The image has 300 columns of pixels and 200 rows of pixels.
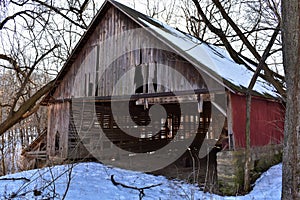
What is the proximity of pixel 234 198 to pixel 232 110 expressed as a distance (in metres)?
2.39

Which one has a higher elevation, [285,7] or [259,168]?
[285,7]

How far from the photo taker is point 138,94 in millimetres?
9438

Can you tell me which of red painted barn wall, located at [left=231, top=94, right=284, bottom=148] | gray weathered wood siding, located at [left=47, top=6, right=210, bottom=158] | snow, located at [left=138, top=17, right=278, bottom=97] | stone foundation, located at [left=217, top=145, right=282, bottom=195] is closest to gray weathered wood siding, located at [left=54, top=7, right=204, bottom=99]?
gray weathered wood siding, located at [left=47, top=6, right=210, bottom=158]

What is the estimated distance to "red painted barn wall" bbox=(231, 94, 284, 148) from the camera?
26.5ft

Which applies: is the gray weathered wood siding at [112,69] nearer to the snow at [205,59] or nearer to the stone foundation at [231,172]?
the snow at [205,59]

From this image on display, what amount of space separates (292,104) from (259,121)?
580 cm

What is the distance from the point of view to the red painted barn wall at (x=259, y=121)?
318 inches

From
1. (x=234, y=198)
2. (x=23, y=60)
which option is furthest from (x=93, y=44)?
(x=234, y=198)

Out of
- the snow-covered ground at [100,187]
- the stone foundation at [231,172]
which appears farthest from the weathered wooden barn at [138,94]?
the snow-covered ground at [100,187]

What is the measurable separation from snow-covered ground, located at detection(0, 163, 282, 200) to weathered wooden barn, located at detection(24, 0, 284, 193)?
0.70 metres

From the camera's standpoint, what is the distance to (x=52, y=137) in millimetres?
11703

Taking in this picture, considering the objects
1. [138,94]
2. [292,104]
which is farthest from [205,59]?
[292,104]

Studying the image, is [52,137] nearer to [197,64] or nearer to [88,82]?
[88,82]

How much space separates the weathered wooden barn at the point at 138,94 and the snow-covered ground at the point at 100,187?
27.6 inches
